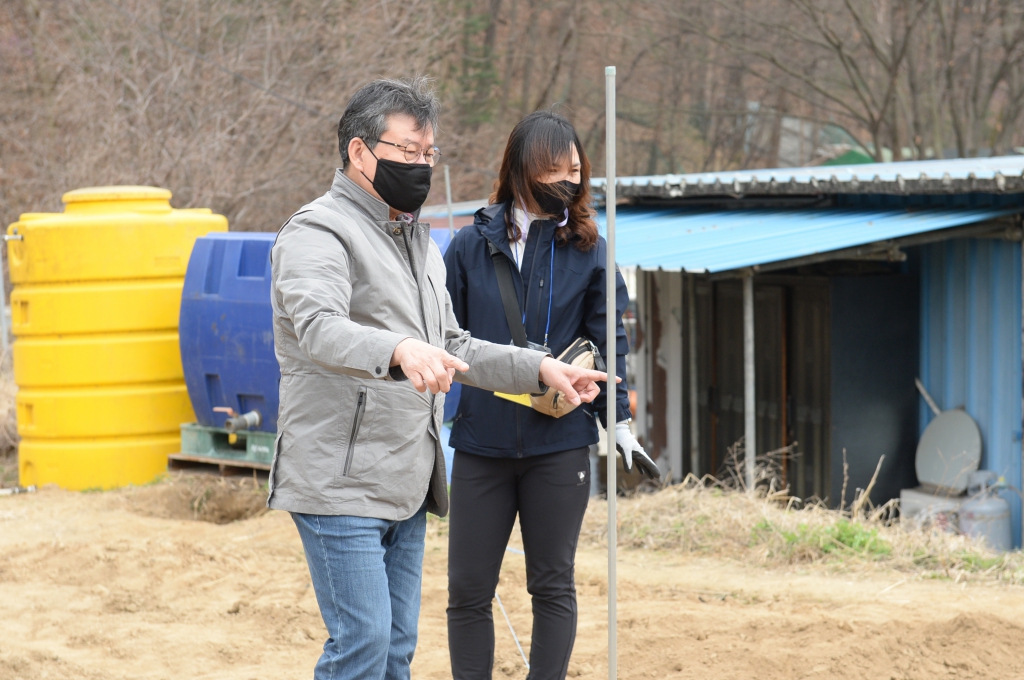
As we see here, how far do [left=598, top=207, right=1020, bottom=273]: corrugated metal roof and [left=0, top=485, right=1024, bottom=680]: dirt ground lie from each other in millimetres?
2048

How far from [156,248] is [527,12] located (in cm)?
1531

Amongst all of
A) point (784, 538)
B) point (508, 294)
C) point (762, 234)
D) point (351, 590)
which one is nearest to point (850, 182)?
point (762, 234)

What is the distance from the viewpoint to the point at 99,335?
664cm

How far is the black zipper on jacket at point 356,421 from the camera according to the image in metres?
2.19

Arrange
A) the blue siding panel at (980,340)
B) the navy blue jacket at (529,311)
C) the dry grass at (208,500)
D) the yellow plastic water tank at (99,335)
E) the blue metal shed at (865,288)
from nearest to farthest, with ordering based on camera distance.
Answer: the navy blue jacket at (529,311)
the dry grass at (208,500)
the yellow plastic water tank at (99,335)
the blue metal shed at (865,288)
the blue siding panel at (980,340)

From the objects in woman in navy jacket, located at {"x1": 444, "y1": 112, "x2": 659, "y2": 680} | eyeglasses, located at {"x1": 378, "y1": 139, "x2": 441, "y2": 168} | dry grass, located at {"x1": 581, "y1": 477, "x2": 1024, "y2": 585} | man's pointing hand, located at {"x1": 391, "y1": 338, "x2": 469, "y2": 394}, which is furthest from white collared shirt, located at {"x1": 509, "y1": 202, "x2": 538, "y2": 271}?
dry grass, located at {"x1": 581, "y1": 477, "x2": 1024, "y2": 585}

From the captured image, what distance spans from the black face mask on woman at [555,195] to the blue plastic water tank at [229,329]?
3102mm

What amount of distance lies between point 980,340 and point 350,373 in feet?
21.0

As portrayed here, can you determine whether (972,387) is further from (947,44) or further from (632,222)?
(947,44)

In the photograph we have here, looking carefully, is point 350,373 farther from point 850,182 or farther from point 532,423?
point 850,182

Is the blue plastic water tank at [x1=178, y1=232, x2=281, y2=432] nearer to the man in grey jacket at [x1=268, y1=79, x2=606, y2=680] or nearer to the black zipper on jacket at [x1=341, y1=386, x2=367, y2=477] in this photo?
the man in grey jacket at [x1=268, y1=79, x2=606, y2=680]

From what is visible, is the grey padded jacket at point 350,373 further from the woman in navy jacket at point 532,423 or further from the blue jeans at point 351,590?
the woman in navy jacket at point 532,423

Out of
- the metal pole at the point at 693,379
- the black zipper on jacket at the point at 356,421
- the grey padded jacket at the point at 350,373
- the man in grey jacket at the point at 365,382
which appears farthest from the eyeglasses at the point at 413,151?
the metal pole at the point at 693,379

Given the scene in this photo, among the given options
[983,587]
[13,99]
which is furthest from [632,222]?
[13,99]
